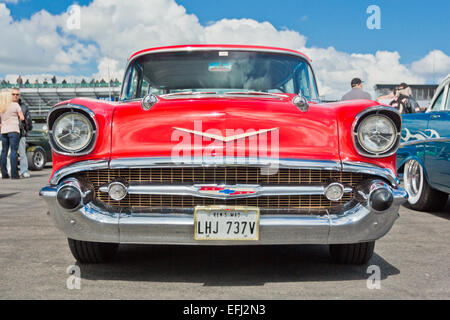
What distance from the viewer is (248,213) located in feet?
9.52

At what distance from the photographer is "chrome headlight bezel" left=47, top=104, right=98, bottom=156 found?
3.11 meters

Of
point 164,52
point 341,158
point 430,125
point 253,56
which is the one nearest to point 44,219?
point 164,52

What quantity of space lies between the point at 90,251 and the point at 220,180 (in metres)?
1.06

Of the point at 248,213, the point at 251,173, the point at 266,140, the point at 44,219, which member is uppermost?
the point at 266,140

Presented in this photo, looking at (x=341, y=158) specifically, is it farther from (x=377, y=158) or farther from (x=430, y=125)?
(x=430, y=125)

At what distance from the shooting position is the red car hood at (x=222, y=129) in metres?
3.01

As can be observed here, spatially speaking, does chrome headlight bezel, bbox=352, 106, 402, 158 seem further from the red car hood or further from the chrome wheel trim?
the chrome wheel trim

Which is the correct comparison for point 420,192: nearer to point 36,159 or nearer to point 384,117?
point 384,117

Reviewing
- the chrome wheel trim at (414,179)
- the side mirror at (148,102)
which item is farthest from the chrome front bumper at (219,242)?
the chrome wheel trim at (414,179)

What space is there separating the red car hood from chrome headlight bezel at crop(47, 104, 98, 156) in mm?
128

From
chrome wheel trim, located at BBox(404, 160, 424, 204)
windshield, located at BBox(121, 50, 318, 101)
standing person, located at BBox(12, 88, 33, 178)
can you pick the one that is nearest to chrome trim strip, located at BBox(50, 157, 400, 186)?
windshield, located at BBox(121, 50, 318, 101)

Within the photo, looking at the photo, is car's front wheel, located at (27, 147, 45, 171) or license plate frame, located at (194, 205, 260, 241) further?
car's front wheel, located at (27, 147, 45, 171)

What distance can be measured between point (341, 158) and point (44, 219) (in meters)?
3.53

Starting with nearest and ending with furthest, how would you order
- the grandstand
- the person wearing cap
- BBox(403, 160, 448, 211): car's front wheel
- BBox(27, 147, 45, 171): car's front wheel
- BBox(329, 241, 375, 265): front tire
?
BBox(329, 241, 375, 265): front tire
BBox(403, 160, 448, 211): car's front wheel
the person wearing cap
BBox(27, 147, 45, 171): car's front wheel
the grandstand
